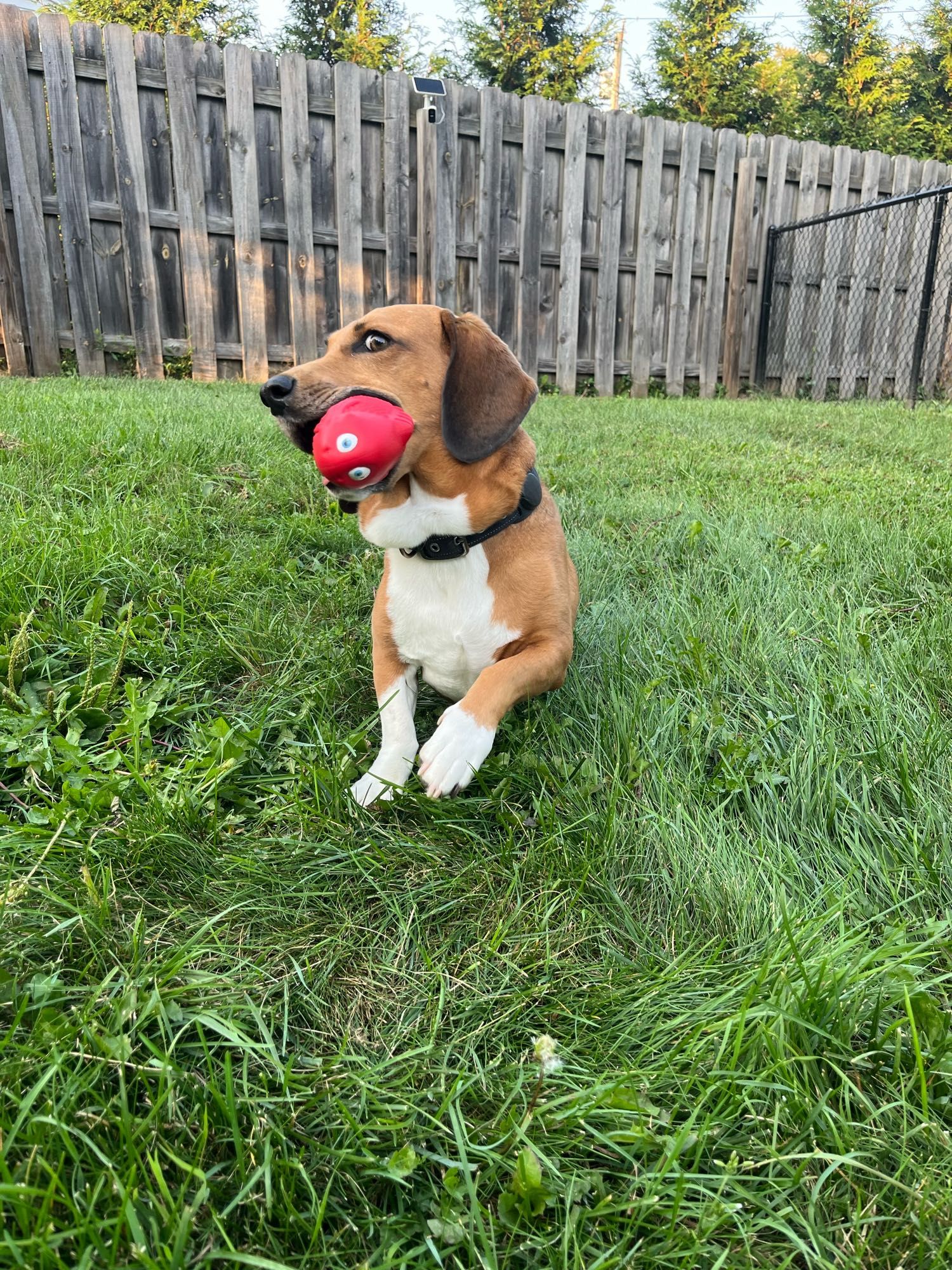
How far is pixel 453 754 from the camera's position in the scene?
191cm

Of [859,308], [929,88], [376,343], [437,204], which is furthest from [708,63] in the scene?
[376,343]

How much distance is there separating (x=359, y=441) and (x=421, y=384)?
1.55ft

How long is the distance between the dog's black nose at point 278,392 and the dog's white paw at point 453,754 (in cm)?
88

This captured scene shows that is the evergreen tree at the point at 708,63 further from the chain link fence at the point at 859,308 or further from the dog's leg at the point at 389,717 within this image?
the dog's leg at the point at 389,717

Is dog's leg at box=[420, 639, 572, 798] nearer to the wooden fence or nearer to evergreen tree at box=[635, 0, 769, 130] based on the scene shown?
the wooden fence

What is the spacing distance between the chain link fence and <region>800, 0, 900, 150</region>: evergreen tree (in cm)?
677

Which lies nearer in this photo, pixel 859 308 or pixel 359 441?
pixel 359 441

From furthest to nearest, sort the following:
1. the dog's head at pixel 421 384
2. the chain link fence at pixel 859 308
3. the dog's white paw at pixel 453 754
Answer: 1. the chain link fence at pixel 859 308
2. the dog's head at pixel 421 384
3. the dog's white paw at pixel 453 754

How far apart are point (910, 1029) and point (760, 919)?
0.97 ft

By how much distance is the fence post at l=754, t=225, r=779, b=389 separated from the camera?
9195 mm

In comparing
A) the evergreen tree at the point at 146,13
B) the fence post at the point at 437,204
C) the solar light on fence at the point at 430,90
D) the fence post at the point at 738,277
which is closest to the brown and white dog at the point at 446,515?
the fence post at the point at 437,204

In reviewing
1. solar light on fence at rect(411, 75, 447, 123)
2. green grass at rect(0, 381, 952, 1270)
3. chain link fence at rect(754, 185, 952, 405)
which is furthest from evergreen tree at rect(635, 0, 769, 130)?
green grass at rect(0, 381, 952, 1270)

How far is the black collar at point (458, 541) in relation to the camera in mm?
2215

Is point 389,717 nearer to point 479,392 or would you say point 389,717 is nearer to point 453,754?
point 453,754
